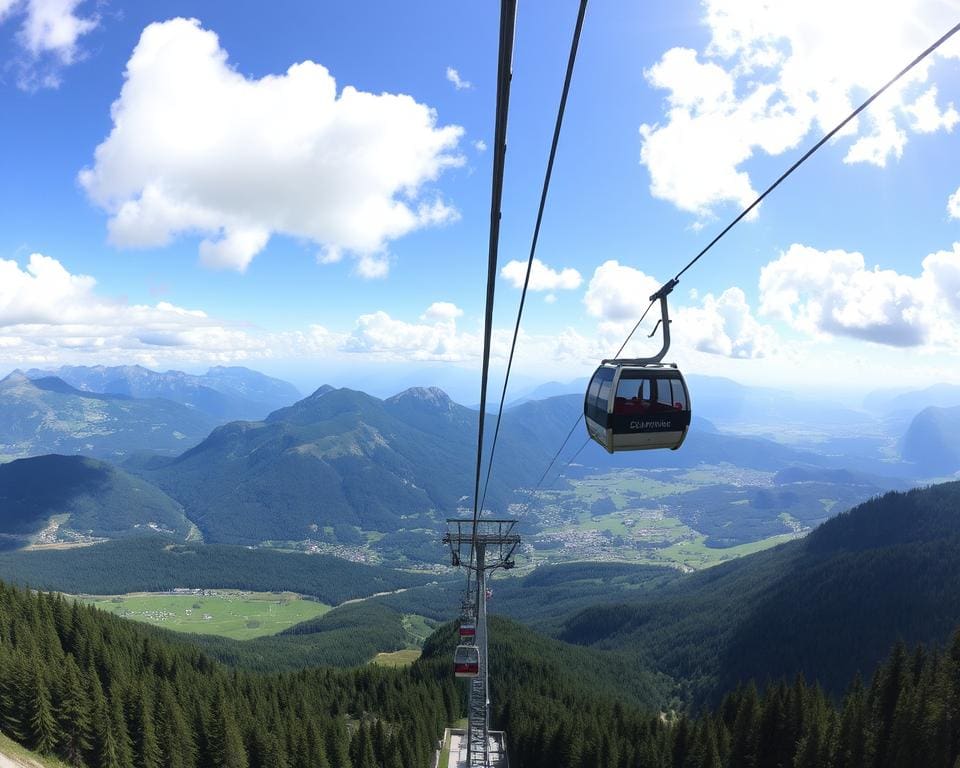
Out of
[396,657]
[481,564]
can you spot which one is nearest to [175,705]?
[481,564]

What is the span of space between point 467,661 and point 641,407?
30464 millimetres

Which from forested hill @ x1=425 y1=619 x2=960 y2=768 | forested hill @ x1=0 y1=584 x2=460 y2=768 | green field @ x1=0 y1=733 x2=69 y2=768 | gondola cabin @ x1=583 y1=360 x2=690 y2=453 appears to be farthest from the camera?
forested hill @ x1=425 y1=619 x2=960 y2=768

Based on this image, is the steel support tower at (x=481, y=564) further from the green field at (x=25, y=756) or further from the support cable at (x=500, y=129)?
the green field at (x=25, y=756)

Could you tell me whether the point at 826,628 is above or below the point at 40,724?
below

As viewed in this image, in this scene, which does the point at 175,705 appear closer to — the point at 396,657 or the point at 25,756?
the point at 25,756

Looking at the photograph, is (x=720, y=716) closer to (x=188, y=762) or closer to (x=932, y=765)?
(x=932, y=765)

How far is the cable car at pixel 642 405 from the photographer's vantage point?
57.5 ft

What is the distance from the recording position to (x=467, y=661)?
40125 millimetres

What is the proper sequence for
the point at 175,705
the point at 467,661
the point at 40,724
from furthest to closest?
the point at 175,705 → the point at 40,724 → the point at 467,661

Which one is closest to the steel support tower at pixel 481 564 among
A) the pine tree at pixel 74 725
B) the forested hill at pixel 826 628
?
the pine tree at pixel 74 725

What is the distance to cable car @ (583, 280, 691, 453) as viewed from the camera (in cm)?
1753

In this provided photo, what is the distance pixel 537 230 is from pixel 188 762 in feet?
242

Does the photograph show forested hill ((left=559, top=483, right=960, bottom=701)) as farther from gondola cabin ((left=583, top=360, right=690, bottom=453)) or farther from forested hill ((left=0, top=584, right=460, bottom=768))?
gondola cabin ((left=583, top=360, right=690, bottom=453))

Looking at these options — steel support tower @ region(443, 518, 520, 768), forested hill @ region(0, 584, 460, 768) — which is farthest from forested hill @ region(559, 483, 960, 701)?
steel support tower @ region(443, 518, 520, 768)
